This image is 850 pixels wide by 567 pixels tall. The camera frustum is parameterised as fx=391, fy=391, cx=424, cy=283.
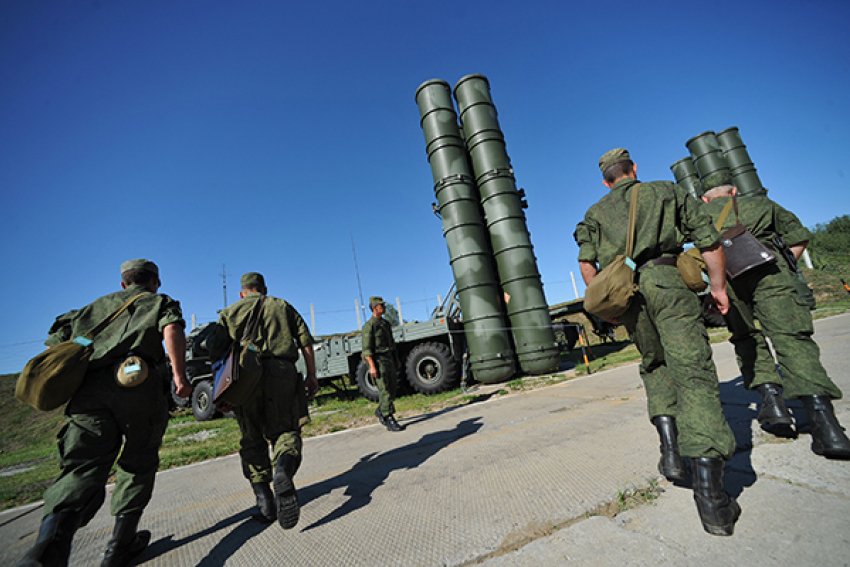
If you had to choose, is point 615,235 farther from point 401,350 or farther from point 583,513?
point 401,350

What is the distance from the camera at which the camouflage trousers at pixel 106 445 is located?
70.0 inches

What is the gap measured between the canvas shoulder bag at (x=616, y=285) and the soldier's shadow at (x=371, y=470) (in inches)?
67.5

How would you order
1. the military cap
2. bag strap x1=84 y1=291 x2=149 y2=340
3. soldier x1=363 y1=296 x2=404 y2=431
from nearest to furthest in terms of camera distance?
bag strap x1=84 y1=291 x2=149 y2=340 < the military cap < soldier x1=363 y1=296 x2=404 y2=431

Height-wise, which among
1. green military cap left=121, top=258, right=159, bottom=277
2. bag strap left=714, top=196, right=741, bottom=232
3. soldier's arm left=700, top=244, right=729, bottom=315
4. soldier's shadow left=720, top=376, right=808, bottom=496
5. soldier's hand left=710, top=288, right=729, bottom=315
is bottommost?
soldier's shadow left=720, top=376, right=808, bottom=496

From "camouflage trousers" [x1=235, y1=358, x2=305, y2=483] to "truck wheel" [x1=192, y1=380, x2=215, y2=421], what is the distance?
8.59m

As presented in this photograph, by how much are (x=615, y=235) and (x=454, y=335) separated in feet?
22.7

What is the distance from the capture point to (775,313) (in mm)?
2350

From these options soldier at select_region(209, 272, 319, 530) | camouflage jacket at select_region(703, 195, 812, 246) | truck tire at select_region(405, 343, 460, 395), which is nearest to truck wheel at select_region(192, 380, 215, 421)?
truck tire at select_region(405, 343, 460, 395)

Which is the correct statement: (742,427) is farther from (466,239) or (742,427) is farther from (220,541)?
(466,239)

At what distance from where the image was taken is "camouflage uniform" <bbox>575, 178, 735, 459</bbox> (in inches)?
63.1

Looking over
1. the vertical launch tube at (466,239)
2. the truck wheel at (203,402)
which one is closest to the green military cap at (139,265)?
the vertical launch tube at (466,239)

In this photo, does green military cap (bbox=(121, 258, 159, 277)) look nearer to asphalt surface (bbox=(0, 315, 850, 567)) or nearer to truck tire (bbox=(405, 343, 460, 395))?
asphalt surface (bbox=(0, 315, 850, 567))

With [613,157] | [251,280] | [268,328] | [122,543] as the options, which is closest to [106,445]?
[122,543]

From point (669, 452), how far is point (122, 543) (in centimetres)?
269
